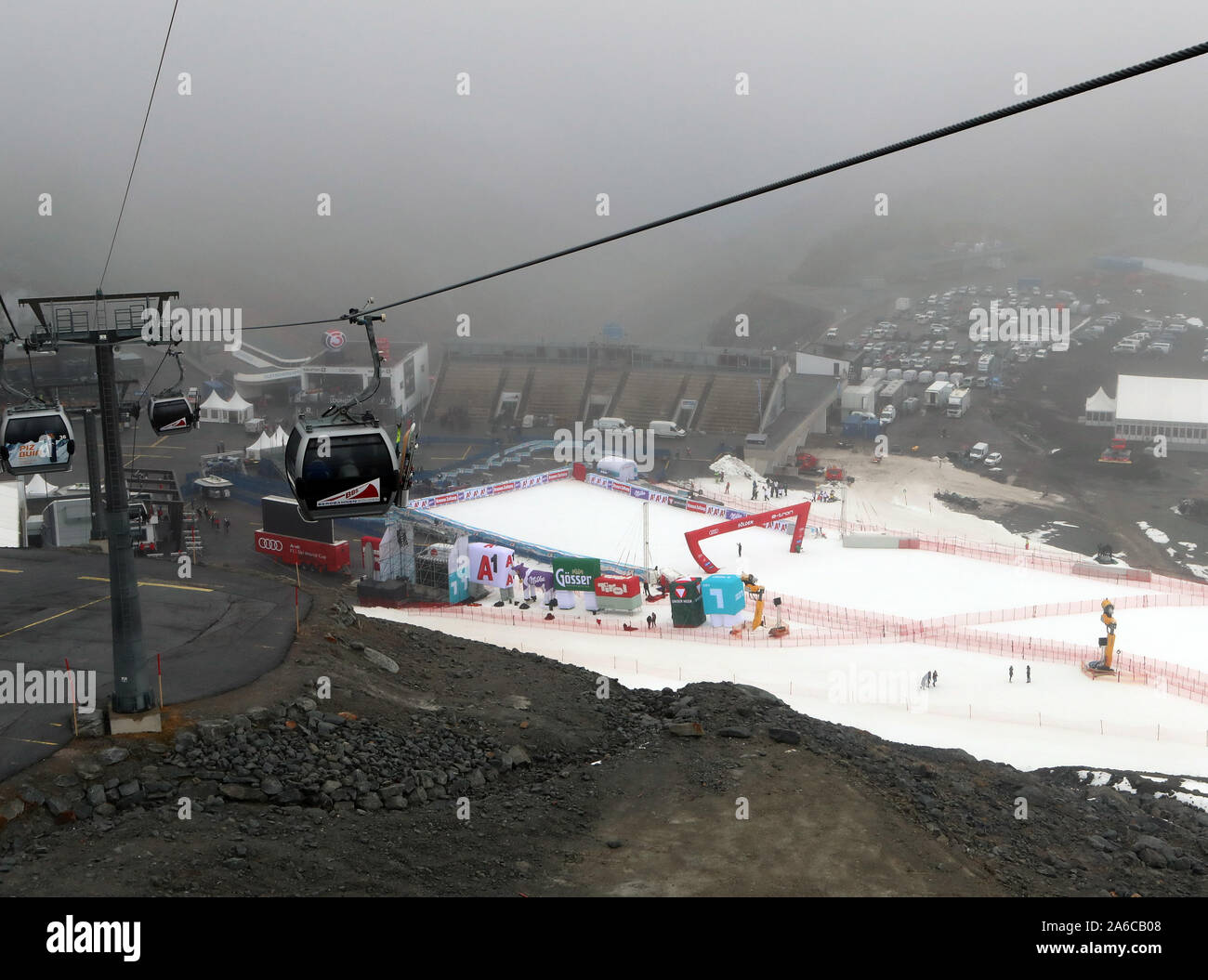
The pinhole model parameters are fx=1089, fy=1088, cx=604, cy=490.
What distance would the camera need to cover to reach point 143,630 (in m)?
16.1

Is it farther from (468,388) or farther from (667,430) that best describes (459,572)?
(468,388)

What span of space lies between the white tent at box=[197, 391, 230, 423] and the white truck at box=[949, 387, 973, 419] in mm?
43426

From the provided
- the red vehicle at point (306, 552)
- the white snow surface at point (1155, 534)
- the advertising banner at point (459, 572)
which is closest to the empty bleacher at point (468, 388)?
the red vehicle at point (306, 552)

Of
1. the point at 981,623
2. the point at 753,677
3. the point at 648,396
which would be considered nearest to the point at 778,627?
the point at 753,677

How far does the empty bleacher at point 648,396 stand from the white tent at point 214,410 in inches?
928

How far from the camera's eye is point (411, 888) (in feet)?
33.6

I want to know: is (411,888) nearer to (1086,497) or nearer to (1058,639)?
(1058,639)

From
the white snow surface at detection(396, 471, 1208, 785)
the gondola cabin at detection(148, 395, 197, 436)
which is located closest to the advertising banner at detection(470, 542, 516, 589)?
the white snow surface at detection(396, 471, 1208, 785)

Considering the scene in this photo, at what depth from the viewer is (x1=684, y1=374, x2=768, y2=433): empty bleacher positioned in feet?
→ 212

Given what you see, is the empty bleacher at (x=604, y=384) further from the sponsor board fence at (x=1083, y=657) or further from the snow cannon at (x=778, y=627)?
the sponsor board fence at (x=1083, y=657)

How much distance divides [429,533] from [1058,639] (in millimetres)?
21525

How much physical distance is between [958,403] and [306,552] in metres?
45.2

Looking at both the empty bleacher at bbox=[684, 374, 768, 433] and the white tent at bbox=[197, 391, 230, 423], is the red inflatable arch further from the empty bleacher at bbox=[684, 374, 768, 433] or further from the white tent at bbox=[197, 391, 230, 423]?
the white tent at bbox=[197, 391, 230, 423]
